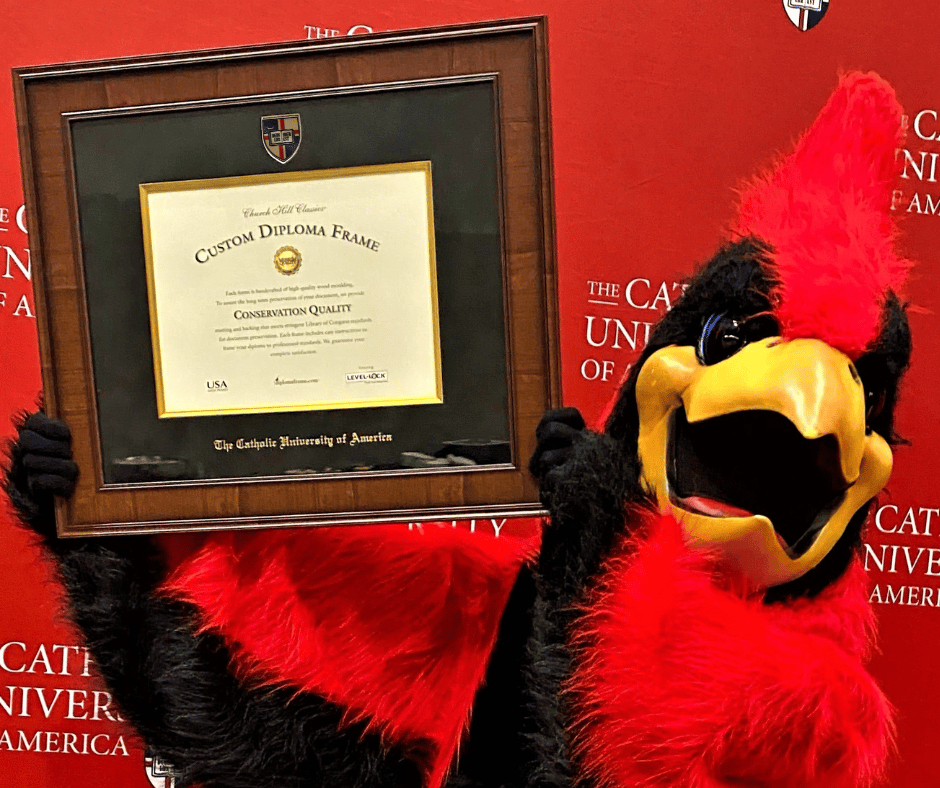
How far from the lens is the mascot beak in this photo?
50 cm

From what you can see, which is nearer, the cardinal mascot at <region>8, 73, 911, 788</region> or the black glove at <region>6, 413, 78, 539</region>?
the cardinal mascot at <region>8, 73, 911, 788</region>

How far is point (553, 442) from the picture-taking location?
585 millimetres

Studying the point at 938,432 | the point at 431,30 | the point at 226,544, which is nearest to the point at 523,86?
the point at 431,30

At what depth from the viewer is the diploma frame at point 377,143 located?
0.58 m

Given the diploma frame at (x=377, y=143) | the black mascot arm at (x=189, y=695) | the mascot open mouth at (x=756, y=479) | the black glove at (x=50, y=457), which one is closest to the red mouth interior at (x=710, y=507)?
the mascot open mouth at (x=756, y=479)

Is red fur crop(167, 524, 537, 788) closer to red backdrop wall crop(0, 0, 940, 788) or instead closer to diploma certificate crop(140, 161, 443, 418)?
diploma certificate crop(140, 161, 443, 418)

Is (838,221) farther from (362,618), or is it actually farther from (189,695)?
(189,695)

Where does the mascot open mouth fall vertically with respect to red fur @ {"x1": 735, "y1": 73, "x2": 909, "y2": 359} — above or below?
below

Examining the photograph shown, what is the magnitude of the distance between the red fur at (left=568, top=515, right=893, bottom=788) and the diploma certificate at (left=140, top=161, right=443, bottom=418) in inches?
8.0

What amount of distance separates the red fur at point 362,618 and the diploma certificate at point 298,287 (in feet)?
0.50

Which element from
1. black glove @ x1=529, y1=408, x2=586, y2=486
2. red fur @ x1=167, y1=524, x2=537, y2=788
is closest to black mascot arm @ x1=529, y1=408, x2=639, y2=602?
black glove @ x1=529, y1=408, x2=586, y2=486

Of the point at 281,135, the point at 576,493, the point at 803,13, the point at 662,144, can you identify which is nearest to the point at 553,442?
the point at 576,493

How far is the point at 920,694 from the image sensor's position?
3.07ft

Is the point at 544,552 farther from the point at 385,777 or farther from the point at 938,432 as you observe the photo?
the point at 938,432
